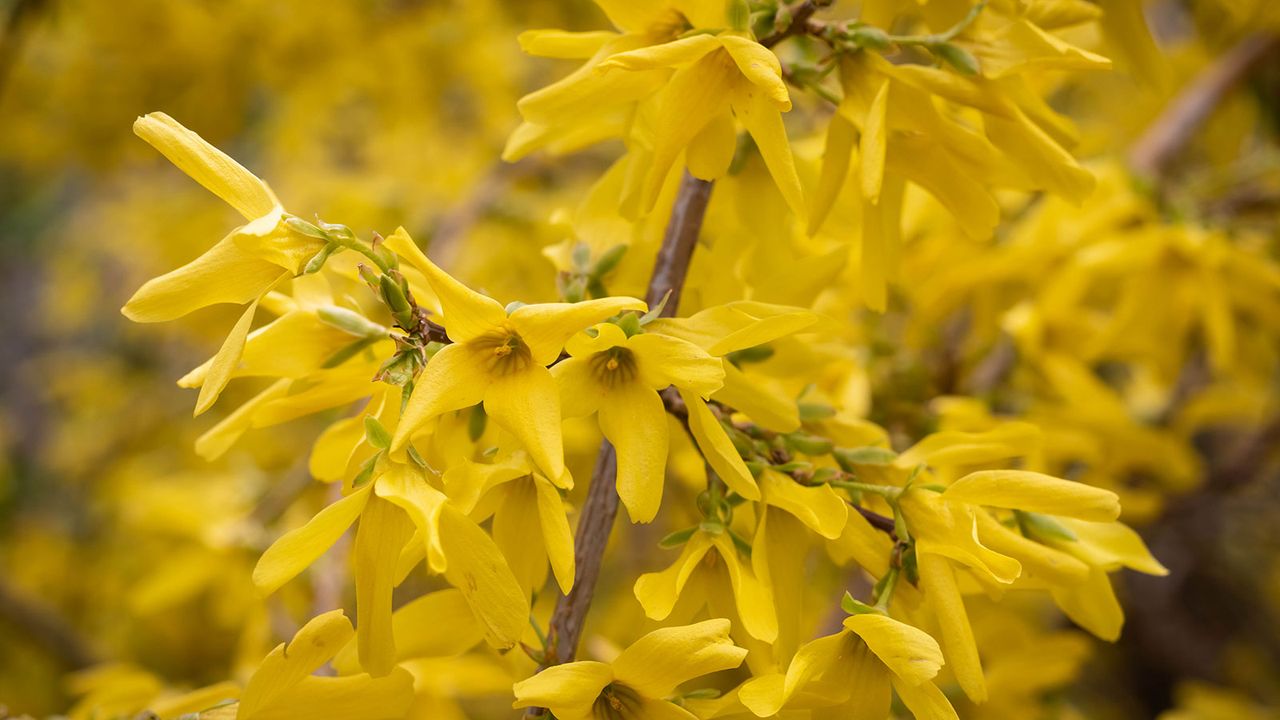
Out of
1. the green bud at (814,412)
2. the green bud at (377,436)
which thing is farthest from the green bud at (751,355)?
the green bud at (377,436)

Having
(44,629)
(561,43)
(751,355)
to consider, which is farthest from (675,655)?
(44,629)

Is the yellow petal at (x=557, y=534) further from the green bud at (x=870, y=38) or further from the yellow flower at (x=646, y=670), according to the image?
the green bud at (x=870, y=38)

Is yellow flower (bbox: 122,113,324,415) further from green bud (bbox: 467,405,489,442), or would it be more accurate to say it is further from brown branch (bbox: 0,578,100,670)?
brown branch (bbox: 0,578,100,670)

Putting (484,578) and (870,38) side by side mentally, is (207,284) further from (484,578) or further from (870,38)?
(870,38)

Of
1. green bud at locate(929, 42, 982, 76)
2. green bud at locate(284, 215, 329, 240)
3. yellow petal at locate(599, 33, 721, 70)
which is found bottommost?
green bud at locate(284, 215, 329, 240)

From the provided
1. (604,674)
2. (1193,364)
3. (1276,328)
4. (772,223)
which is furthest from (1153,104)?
(604,674)

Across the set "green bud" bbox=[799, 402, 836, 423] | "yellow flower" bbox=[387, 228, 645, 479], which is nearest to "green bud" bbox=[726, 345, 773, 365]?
"green bud" bbox=[799, 402, 836, 423]

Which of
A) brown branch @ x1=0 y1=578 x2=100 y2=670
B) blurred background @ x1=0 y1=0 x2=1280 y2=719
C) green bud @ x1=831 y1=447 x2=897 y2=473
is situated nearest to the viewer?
green bud @ x1=831 y1=447 x2=897 y2=473
